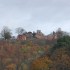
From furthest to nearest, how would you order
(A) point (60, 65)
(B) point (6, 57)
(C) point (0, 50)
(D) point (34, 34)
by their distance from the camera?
1. (D) point (34, 34)
2. (C) point (0, 50)
3. (B) point (6, 57)
4. (A) point (60, 65)

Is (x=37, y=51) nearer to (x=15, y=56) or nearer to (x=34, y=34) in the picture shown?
(x=15, y=56)

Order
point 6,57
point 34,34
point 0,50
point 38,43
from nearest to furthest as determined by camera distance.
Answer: point 6,57
point 0,50
point 38,43
point 34,34

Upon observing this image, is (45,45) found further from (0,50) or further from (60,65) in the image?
(60,65)

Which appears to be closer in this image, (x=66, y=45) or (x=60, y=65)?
(x=60, y=65)

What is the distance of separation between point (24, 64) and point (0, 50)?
61.4ft

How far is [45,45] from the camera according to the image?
97000 mm

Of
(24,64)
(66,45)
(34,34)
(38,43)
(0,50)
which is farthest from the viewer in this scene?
(34,34)

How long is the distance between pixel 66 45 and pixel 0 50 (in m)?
28.0

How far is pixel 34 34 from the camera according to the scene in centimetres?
12488

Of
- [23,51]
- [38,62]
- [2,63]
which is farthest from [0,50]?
[38,62]

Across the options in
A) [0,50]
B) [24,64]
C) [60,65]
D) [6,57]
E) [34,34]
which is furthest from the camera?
[34,34]

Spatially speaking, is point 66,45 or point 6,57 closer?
point 66,45

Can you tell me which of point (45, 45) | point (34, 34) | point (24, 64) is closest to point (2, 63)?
point (24, 64)

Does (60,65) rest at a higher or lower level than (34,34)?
lower
